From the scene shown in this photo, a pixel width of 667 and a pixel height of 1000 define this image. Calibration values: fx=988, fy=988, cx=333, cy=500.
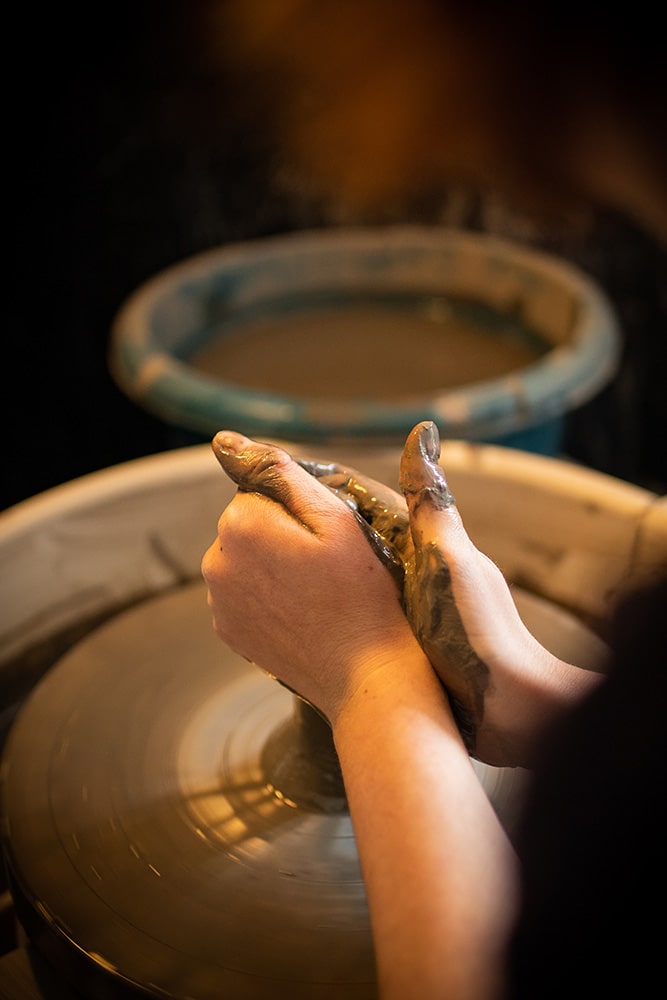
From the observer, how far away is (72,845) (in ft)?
4.02

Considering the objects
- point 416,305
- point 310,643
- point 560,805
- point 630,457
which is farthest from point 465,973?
point 630,457

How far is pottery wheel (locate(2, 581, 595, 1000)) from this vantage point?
1088 mm

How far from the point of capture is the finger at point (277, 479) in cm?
108

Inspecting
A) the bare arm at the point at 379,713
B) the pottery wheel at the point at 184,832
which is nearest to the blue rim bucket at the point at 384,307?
the pottery wheel at the point at 184,832

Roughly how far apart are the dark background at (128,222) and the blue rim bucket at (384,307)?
404 millimetres

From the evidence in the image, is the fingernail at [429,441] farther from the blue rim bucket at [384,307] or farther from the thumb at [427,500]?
the blue rim bucket at [384,307]

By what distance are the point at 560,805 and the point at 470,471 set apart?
1161mm

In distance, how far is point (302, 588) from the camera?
1044 millimetres

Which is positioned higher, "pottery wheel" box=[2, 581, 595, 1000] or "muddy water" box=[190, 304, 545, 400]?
"muddy water" box=[190, 304, 545, 400]

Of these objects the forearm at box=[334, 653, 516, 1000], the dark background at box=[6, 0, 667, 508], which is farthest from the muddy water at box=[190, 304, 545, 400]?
the forearm at box=[334, 653, 516, 1000]

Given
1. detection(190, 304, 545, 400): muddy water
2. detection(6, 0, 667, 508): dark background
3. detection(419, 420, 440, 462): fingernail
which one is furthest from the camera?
detection(6, 0, 667, 508): dark background

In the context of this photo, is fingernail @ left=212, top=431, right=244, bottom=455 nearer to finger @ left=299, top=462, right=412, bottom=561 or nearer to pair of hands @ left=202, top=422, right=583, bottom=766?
pair of hands @ left=202, top=422, right=583, bottom=766

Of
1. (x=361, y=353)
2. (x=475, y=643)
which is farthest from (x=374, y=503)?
(x=361, y=353)

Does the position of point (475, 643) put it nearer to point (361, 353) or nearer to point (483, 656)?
point (483, 656)
